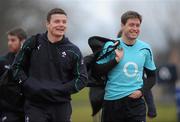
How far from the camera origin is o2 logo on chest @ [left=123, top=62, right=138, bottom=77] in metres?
10.1

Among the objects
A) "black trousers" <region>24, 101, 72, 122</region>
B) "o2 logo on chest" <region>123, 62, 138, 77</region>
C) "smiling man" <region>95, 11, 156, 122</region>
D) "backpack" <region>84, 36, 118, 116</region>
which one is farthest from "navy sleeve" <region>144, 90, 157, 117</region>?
"black trousers" <region>24, 101, 72, 122</region>

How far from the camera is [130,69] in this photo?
10062 millimetres

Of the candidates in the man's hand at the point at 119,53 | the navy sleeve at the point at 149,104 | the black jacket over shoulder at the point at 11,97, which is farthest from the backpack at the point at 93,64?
the black jacket over shoulder at the point at 11,97

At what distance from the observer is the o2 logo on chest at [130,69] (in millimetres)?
10055

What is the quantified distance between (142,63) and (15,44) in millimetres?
2080

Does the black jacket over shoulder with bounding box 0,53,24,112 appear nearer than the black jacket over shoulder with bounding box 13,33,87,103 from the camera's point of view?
No

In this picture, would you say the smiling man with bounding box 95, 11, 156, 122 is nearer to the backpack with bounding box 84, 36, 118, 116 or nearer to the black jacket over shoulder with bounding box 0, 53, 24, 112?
the backpack with bounding box 84, 36, 118, 116

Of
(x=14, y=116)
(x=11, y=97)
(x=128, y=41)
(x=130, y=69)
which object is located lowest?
(x=14, y=116)

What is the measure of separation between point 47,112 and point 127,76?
4.81ft

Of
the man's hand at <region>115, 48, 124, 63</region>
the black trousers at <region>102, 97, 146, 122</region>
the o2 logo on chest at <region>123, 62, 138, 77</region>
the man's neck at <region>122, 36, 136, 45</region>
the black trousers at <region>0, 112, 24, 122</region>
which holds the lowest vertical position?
the black trousers at <region>0, 112, 24, 122</region>

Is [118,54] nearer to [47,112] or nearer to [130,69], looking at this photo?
[130,69]

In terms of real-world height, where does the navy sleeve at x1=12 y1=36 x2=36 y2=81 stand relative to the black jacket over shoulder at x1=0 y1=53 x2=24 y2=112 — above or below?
above

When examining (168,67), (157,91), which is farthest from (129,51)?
(157,91)

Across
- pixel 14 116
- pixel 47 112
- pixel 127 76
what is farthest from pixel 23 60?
pixel 127 76
